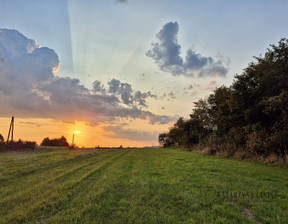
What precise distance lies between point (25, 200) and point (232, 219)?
6539mm

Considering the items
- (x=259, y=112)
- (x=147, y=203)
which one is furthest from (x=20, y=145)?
(x=259, y=112)

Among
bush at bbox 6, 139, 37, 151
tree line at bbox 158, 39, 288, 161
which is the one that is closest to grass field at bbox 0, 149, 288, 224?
tree line at bbox 158, 39, 288, 161

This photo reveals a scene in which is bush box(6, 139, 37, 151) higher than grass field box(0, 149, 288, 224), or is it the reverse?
bush box(6, 139, 37, 151)

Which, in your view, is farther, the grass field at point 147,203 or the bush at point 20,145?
the bush at point 20,145

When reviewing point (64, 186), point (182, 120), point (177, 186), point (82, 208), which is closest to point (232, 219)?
point (177, 186)

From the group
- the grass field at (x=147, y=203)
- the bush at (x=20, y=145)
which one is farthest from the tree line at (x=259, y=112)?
the bush at (x=20, y=145)

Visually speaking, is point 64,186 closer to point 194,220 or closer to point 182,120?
point 194,220

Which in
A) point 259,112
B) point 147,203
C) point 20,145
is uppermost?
point 259,112

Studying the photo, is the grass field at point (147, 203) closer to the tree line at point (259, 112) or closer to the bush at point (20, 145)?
the tree line at point (259, 112)

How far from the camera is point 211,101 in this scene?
134ft

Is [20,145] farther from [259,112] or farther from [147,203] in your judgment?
[259,112]

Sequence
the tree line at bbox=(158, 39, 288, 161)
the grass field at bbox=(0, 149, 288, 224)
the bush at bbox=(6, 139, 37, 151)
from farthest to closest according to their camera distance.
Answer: the bush at bbox=(6, 139, 37, 151) < the tree line at bbox=(158, 39, 288, 161) < the grass field at bbox=(0, 149, 288, 224)

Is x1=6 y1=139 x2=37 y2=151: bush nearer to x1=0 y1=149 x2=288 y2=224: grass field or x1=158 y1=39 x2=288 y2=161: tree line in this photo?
x1=0 y1=149 x2=288 y2=224: grass field

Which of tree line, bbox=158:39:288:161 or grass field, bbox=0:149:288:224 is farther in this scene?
tree line, bbox=158:39:288:161
